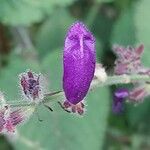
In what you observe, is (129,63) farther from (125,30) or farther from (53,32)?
(53,32)

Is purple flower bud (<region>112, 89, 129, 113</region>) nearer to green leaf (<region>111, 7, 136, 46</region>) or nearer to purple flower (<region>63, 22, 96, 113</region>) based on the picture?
purple flower (<region>63, 22, 96, 113</region>)

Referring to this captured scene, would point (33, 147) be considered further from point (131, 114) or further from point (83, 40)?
point (83, 40)

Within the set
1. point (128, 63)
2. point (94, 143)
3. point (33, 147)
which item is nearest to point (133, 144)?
point (94, 143)

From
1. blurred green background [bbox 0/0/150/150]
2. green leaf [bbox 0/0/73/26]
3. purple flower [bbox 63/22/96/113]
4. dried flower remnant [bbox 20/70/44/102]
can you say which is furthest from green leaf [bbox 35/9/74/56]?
purple flower [bbox 63/22/96/113]

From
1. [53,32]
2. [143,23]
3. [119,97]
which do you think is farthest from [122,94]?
[53,32]

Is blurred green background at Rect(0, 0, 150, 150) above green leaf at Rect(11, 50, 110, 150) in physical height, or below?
above

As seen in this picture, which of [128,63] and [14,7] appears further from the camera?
[14,7]

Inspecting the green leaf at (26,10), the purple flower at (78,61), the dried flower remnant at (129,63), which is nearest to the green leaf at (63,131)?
the green leaf at (26,10)
